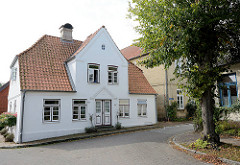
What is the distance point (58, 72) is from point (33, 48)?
3107 millimetres

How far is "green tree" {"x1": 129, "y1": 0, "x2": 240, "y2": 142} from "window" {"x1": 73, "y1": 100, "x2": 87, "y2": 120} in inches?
304

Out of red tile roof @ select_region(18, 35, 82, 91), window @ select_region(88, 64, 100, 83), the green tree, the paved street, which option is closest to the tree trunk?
the green tree

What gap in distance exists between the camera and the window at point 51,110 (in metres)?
13.2

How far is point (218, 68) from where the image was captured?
8.31 metres

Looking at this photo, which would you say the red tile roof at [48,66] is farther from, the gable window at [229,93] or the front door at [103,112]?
the gable window at [229,93]

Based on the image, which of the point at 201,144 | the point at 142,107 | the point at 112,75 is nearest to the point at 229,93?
the point at 201,144

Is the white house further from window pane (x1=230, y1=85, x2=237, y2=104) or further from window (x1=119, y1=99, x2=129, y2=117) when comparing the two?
window pane (x1=230, y1=85, x2=237, y2=104)

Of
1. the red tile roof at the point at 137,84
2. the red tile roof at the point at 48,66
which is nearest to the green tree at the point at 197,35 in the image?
the red tile roof at the point at 48,66

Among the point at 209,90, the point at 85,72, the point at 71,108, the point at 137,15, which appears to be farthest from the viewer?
the point at 85,72

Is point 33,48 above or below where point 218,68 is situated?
above

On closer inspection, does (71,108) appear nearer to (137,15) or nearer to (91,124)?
(91,124)

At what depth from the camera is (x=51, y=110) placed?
1347 cm

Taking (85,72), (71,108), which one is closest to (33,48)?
(85,72)

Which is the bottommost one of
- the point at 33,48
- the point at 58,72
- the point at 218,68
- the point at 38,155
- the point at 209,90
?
the point at 38,155
